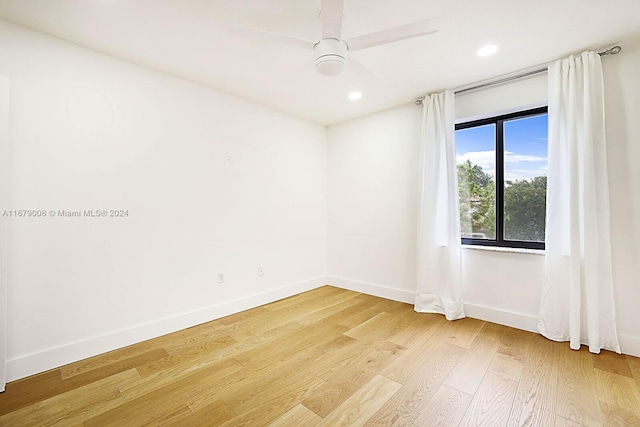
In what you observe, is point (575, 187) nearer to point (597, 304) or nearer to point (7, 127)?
point (597, 304)

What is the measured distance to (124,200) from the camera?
8.29 feet

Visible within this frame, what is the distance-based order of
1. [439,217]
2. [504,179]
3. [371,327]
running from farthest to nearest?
[439,217], [504,179], [371,327]

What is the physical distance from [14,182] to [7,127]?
0.38m

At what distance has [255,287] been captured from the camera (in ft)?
11.6

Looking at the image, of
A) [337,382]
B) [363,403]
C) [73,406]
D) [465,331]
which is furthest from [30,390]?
[465,331]

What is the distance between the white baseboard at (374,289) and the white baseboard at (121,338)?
1061 millimetres

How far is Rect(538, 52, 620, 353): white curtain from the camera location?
234cm

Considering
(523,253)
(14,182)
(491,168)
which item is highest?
(491,168)

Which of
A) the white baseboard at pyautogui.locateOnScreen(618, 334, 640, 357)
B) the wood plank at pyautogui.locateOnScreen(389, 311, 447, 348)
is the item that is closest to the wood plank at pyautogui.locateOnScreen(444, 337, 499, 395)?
the wood plank at pyautogui.locateOnScreen(389, 311, 447, 348)

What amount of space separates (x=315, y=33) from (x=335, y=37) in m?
0.42

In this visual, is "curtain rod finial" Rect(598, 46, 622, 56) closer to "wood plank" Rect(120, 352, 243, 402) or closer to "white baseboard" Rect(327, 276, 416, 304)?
"white baseboard" Rect(327, 276, 416, 304)

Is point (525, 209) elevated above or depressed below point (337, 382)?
above

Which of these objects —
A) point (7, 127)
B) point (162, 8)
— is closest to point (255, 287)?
point (7, 127)

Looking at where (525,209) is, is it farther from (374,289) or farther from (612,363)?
(374,289)
